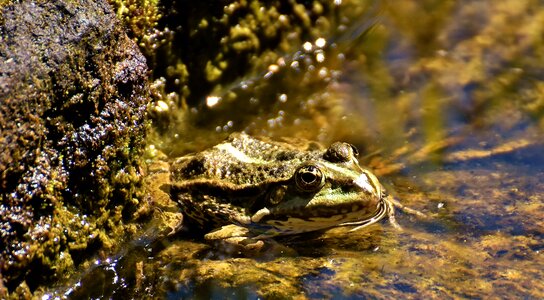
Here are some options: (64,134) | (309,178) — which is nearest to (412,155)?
(309,178)

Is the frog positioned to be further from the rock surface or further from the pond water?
the rock surface

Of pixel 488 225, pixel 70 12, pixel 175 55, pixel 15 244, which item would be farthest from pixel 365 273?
pixel 175 55

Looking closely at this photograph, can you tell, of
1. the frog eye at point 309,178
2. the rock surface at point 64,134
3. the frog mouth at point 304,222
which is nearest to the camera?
the rock surface at point 64,134

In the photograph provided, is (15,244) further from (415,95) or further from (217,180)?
(415,95)

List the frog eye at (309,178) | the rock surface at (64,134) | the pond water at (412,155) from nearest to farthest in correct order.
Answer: the rock surface at (64,134), the pond water at (412,155), the frog eye at (309,178)

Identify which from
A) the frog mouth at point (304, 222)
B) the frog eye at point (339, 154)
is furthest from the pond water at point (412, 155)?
the frog eye at point (339, 154)

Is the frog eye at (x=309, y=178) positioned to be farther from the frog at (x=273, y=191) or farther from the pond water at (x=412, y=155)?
the pond water at (x=412, y=155)

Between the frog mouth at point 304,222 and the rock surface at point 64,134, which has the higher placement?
the rock surface at point 64,134
